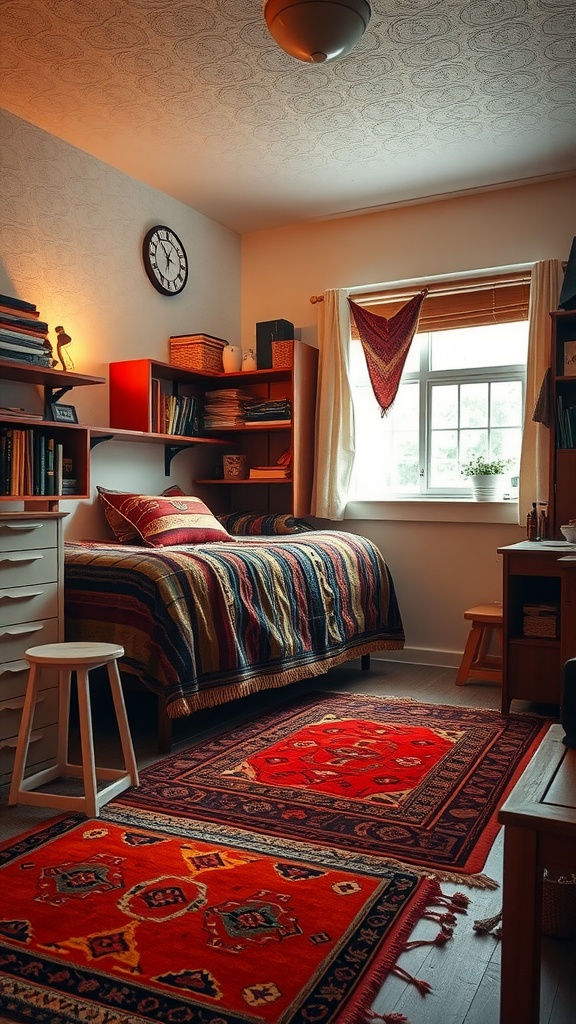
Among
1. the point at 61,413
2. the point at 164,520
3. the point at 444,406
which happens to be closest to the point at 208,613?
the point at 164,520

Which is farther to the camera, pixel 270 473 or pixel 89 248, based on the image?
pixel 270 473

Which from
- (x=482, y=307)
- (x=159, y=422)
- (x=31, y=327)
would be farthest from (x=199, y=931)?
(x=482, y=307)

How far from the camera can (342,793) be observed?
2.55 m

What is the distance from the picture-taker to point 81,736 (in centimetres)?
233

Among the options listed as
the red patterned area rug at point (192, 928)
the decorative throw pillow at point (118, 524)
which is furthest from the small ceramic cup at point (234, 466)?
the red patterned area rug at point (192, 928)

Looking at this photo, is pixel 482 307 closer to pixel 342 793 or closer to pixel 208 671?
pixel 208 671

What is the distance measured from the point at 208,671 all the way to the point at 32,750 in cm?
68

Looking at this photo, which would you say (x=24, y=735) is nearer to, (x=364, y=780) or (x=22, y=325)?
(x=364, y=780)

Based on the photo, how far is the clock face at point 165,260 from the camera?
4371 millimetres

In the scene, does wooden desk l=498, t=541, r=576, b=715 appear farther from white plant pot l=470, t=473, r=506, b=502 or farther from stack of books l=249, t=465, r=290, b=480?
stack of books l=249, t=465, r=290, b=480

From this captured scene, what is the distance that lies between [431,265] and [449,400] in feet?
2.58

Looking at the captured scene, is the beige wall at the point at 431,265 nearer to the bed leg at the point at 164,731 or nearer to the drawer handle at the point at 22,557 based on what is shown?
the bed leg at the point at 164,731

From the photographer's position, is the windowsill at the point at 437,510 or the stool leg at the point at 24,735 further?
the windowsill at the point at 437,510

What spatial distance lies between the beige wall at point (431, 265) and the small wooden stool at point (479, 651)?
0.32 m
